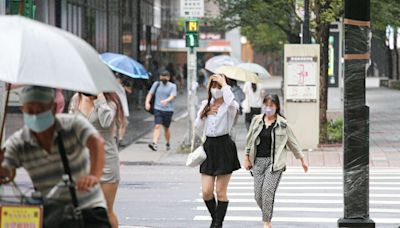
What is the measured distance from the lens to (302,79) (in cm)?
1983

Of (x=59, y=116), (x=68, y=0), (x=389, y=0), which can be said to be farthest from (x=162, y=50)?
(x=59, y=116)

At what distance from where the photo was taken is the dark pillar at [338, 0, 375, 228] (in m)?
8.77

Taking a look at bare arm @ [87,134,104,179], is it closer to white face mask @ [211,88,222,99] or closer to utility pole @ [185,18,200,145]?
white face mask @ [211,88,222,99]

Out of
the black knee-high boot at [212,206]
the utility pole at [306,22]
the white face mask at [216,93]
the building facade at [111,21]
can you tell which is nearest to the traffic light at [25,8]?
the white face mask at [216,93]

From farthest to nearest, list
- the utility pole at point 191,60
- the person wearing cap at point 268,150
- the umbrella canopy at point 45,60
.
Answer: the utility pole at point 191,60
the person wearing cap at point 268,150
the umbrella canopy at point 45,60

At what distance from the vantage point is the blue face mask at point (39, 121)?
5184 millimetres

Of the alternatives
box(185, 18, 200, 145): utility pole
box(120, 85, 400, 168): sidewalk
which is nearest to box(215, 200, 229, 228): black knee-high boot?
box(120, 85, 400, 168): sidewalk

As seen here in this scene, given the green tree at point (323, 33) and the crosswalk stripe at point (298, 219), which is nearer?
the crosswalk stripe at point (298, 219)

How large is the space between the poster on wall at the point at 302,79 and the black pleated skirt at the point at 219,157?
1048cm

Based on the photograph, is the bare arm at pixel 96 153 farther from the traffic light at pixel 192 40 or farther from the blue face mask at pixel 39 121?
the traffic light at pixel 192 40

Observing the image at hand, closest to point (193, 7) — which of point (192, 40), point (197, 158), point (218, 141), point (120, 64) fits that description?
point (192, 40)

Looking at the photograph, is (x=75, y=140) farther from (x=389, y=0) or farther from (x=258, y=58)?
(x=258, y=58)

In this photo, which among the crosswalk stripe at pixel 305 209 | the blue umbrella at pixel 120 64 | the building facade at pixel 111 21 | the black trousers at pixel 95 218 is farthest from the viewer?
the building facade at pixel 111 21

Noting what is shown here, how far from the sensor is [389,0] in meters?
24.6
